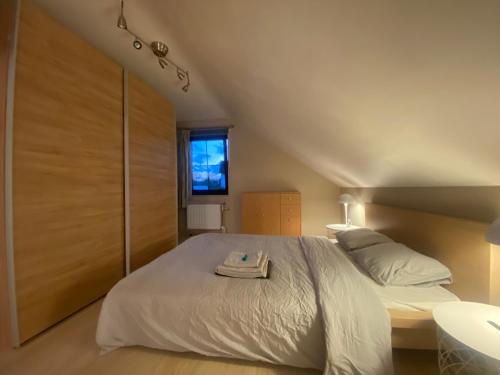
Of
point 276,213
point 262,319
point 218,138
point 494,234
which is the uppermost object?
point 218,138

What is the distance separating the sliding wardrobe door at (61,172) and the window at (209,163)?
77.2 inches

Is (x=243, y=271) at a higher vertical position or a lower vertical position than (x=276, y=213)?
lower

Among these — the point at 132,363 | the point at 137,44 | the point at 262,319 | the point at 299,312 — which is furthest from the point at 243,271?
the point at 137,44

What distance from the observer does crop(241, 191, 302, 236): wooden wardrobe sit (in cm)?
350

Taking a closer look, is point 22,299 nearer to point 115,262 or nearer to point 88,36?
point 115,262

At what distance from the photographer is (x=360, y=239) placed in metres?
1.83

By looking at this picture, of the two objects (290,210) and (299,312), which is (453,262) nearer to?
(299,312)

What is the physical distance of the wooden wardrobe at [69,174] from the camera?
135cm

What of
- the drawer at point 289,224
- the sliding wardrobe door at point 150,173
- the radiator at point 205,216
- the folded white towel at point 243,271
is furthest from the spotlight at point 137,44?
the drawer at point 289,224

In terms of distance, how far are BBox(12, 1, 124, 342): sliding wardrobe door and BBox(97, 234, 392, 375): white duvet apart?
68 centimetres

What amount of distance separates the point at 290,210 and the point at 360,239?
1701mm

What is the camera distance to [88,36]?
185 centimetres

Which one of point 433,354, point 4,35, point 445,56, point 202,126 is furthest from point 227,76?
point 433,354

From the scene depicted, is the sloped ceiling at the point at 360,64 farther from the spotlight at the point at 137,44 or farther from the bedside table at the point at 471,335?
the bedside table at the point at 471,335
